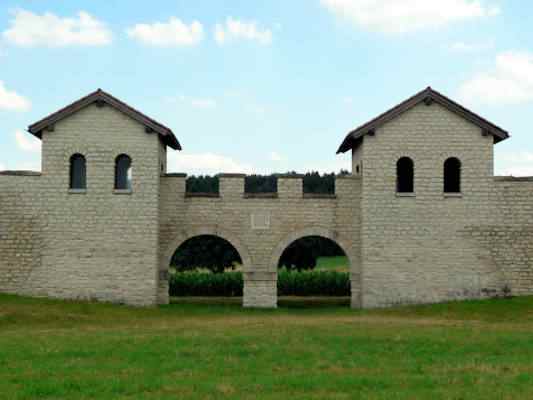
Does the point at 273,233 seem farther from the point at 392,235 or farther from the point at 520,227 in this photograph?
the point at 520,227

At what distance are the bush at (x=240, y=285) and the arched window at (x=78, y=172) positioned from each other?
14.6 meters

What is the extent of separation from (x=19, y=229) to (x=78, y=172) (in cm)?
280

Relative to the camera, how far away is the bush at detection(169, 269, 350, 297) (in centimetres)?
3966

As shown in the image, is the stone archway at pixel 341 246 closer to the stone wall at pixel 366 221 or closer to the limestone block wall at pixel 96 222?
the stone wall at pixel 366 221

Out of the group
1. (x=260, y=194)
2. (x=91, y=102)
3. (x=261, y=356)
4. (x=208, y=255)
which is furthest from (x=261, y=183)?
(x=261, y=356)

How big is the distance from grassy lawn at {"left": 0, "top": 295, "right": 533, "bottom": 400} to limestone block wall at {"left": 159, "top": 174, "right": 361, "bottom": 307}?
13.1 ft

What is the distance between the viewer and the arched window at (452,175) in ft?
86.3

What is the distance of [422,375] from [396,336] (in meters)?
5.28

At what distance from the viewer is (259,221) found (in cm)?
2664

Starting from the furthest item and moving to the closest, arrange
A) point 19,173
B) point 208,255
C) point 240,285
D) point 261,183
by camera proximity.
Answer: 1. point 261,183
2. point 208,255
3. point 240,285
4. point 19,173

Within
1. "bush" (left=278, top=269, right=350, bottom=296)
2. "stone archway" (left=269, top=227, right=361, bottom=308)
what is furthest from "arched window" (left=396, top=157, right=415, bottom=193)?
"bush" (left=278, top=269, right=350, bottom=296)

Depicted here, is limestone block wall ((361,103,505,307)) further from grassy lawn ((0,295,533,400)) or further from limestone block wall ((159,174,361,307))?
grassy lawn ((0,295,533,400))

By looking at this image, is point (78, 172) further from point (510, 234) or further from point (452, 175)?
point (510, 234)

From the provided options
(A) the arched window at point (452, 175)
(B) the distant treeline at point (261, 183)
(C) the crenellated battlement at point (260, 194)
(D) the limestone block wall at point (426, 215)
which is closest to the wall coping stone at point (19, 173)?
(C) the crenellated battlement at point (260, 194)
